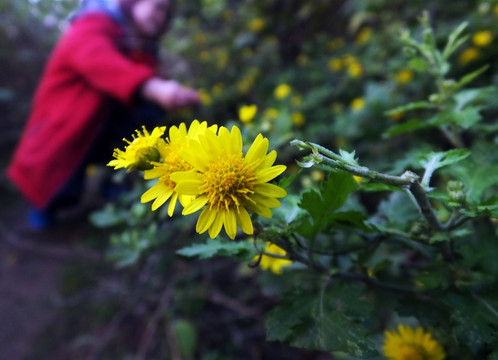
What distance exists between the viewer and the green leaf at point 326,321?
62 centimetres

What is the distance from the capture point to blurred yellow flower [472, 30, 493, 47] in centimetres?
177

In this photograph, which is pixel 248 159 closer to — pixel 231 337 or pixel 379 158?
pixel 379 158

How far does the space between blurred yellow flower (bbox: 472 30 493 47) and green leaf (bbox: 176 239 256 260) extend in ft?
5.84

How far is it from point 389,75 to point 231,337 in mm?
1664

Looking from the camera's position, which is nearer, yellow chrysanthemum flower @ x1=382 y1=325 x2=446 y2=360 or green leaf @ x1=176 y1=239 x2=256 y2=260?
green leaf @ x1=176 y1=239 x2=256 y2=260

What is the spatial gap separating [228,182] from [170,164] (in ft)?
0.38

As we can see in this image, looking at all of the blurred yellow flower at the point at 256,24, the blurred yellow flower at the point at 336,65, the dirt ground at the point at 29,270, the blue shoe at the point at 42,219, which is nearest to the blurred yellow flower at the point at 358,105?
the blurred yellow flower at the point at 336,65

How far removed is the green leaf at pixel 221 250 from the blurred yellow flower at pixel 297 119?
130 cm

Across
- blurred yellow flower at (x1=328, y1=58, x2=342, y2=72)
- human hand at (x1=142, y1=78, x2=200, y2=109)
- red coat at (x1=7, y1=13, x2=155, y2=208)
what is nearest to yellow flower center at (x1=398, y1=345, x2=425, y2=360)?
human hand at (x1=142, y1=78, x2=200, y2=109)

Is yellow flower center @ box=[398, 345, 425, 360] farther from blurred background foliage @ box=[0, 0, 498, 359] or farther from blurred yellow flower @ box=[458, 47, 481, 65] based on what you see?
blurred yellow flower @ box=[458, 47, 481, 65]

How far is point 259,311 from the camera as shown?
1.79 meters

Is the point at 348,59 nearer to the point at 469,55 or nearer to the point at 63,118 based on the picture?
the point at 469,55

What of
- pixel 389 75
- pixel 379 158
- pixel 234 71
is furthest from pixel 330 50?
pixel 379 158

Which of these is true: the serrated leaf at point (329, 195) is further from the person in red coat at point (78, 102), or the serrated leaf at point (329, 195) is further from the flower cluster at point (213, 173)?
the person in red coat at point (78, 102)
